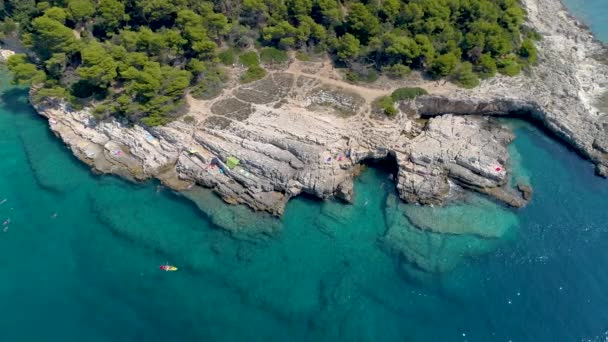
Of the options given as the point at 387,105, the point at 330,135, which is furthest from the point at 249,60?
the point at 387,105

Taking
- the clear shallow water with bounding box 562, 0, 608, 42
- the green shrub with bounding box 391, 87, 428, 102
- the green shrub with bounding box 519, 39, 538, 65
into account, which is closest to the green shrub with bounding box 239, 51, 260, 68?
the green shrub with bounding box 391, 87, 428, 102

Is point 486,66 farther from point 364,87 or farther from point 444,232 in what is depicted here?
point 444,232

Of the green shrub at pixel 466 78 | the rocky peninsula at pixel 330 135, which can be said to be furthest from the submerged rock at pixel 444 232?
the green shrub at pixel 466 78

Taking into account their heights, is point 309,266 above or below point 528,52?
below

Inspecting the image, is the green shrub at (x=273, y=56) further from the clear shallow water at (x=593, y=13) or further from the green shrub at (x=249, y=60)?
the clear shallow water at (x=593, y=13)

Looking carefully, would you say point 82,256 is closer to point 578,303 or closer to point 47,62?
point 47,62

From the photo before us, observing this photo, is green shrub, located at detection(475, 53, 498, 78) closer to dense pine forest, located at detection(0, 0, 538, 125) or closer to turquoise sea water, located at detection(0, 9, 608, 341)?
dense pine forest, located at detection(0, 0, 538, 125)
